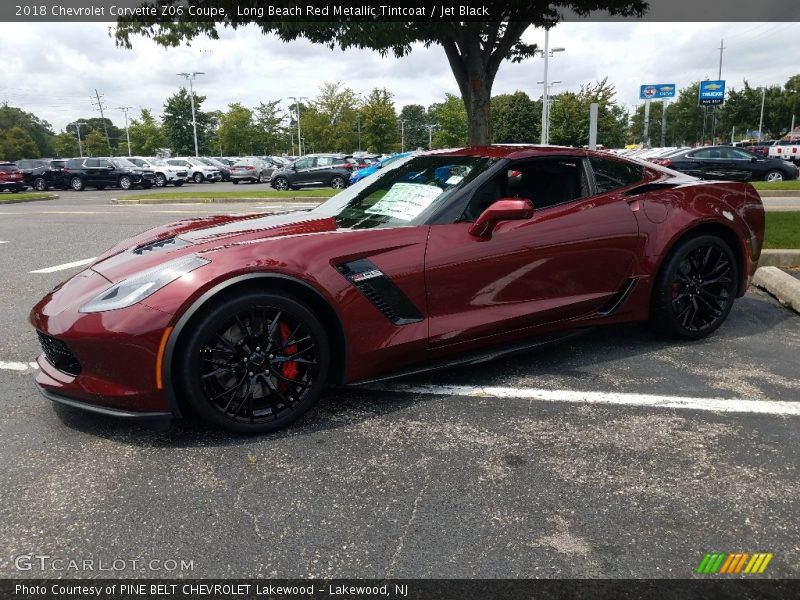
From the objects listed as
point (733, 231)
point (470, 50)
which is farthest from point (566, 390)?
point (470, 50)

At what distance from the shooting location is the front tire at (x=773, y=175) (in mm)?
20844

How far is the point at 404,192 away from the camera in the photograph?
354cm

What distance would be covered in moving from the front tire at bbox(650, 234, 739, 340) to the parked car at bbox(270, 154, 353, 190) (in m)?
22.6


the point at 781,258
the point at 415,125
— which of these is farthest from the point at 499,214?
the point at 415,125

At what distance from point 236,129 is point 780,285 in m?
62.2

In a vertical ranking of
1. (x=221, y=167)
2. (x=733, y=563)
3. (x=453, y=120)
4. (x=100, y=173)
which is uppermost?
(x=453, y=120)

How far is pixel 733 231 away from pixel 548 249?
1.66m

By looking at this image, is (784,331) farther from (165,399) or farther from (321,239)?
(165,399)

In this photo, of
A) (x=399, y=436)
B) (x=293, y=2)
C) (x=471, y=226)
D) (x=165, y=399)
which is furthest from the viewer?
(x=293, y=2)

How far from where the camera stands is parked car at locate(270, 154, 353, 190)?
26031mm

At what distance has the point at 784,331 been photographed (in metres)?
4.46

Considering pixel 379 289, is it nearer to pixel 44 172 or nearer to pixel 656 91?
pixel 44 172

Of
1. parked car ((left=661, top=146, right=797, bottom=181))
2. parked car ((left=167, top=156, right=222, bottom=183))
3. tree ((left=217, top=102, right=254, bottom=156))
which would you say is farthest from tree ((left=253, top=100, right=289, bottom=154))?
parked car ((left=661, top=146, right=797, bottom=181))

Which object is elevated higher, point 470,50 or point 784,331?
point 470,50
